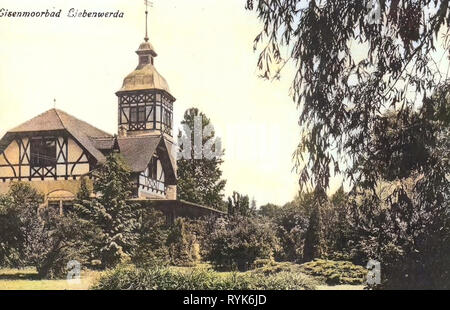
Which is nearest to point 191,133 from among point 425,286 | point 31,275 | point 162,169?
point 162,169

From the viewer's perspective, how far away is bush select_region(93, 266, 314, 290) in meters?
10.3

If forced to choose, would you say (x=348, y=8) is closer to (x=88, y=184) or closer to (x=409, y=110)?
(x=409, y=110)

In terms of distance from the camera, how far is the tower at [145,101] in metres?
10.7

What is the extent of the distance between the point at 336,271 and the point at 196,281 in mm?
2395

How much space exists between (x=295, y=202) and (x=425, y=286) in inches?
111

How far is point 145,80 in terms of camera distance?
11.2 m

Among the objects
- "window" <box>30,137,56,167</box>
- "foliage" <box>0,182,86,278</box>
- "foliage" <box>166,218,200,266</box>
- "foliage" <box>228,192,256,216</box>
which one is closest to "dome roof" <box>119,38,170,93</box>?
"window" <box>30,137,56,167</box>

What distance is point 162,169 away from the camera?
11633 mm

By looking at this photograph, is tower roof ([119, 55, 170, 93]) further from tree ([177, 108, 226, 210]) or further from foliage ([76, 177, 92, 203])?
foliage ([76, 177, 92, 203])

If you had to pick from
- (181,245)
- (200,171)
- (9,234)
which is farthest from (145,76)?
(9,234)

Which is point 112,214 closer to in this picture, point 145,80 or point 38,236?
point 38,236

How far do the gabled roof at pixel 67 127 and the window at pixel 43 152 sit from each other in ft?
0.78

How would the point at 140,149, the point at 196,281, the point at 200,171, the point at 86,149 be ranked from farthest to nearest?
the point at 140,149 → the point at 86,149 → the point at 200,171 → the point at 196,281

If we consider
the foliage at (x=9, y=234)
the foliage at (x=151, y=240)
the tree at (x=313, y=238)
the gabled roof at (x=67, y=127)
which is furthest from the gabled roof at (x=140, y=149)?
the tree at (x=313, y=238)
